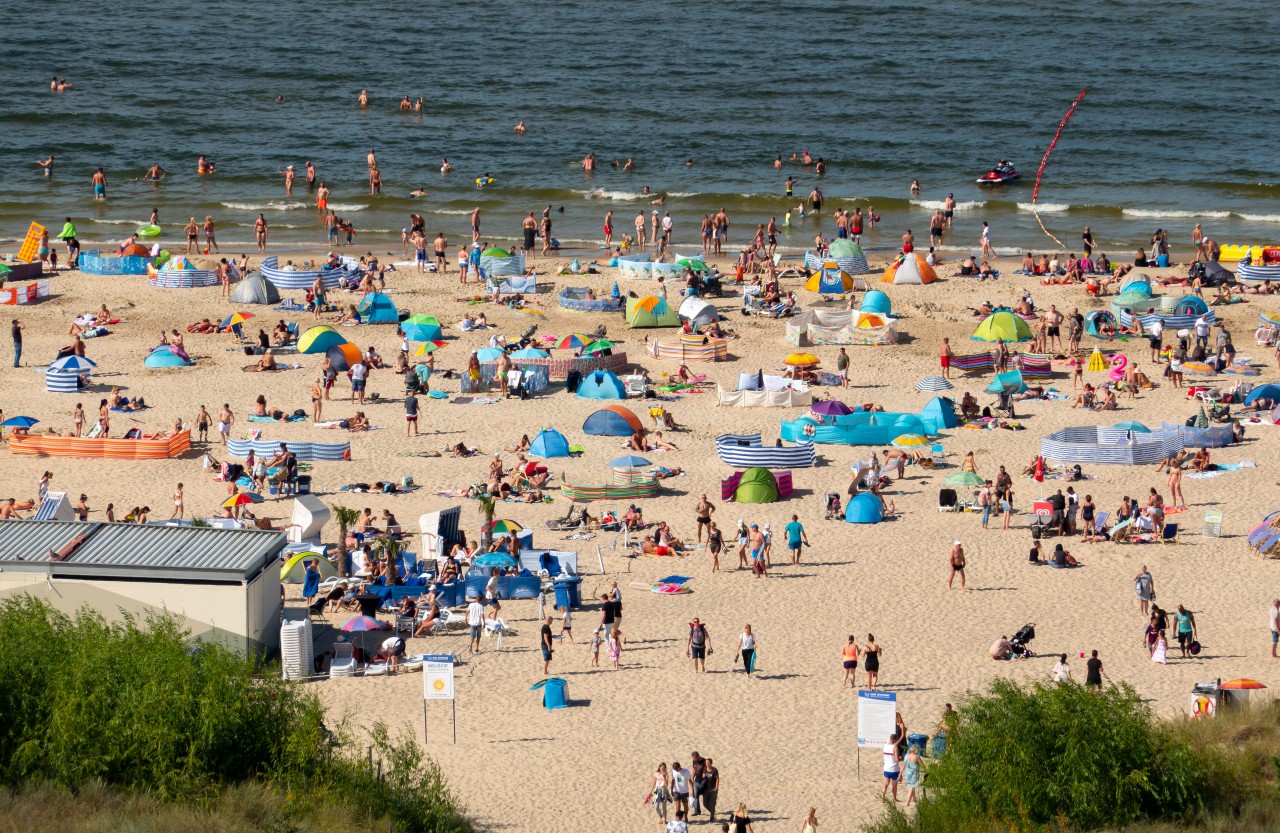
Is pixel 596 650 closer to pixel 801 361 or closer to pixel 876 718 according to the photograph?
pixel 876 718

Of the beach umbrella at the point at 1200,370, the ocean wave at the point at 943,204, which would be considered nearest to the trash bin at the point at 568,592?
the beach umbrella at the point at 1200,370

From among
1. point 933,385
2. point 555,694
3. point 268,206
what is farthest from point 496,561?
point 268,206

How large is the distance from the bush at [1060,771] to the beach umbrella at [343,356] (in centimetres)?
1992

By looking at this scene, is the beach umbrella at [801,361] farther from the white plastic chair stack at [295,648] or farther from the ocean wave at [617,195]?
the ocean wave at [617,195]

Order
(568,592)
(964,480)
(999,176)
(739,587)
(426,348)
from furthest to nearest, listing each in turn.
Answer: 1. (999,176)
2. (426,348)
3. (964,480)
4. (739,587)
5. (568,592)

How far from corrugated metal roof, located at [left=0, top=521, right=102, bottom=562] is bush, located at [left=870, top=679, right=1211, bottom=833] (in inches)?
426

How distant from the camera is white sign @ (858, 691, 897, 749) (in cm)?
1816

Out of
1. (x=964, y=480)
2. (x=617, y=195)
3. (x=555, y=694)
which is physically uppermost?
(x=617, y=195)

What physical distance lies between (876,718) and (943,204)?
Answer: 3556 cm

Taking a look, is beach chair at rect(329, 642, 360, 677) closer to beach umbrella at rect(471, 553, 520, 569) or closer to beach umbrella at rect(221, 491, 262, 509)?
beach umbrella at rect(471, 553, 520, 569)

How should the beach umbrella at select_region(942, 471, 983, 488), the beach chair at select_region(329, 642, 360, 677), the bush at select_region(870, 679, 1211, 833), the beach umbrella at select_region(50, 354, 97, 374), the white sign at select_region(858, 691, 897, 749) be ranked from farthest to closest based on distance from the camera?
the beach umbrella at select_region(50, 354, 97, 374), the beach umbrella at select_region(942, 471, 983, 488), the beach chair at select_region(329, 642, 360, 677), the white sign at select_region(858, 691, 897, 749), the bush at select_region(870, 679, 1211, 833)

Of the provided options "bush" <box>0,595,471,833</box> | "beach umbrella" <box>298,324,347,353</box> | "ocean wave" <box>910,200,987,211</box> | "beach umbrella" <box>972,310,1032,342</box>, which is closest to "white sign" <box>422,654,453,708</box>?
"bush" <box>0,595,471,833</box>

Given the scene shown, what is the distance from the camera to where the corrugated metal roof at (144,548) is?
20.3m

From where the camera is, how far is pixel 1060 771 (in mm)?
15453
